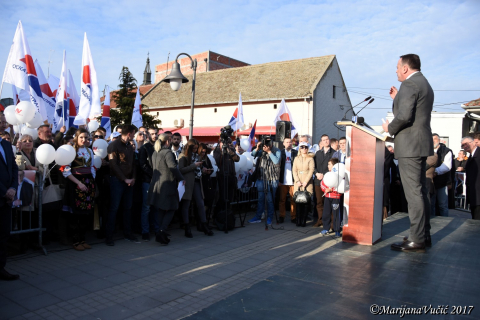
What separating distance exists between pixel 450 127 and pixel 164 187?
19.3 meters

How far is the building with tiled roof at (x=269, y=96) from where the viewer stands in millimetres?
30766

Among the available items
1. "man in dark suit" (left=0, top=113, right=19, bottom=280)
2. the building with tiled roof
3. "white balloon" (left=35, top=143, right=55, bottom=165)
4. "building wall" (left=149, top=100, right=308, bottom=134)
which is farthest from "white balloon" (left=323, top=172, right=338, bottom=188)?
"building wall" (left=149, top=100, right=308, bottom=134)

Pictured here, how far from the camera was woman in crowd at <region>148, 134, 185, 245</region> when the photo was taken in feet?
22.4

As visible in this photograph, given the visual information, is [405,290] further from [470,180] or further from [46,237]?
[46,237]

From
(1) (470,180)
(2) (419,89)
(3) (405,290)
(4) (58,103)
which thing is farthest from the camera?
(4) (58,103)

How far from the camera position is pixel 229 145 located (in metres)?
8.34

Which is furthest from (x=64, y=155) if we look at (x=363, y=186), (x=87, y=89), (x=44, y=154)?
(x=363, y=186)

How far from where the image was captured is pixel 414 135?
14.2ft

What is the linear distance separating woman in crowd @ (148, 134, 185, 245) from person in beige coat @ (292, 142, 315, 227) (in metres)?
3.28

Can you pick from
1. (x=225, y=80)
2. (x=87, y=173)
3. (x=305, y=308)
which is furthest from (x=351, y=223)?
(x=225, y=80)

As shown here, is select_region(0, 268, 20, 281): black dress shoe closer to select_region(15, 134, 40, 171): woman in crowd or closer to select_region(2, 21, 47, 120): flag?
select_region(15, 134, 40, 171): woman in crowd

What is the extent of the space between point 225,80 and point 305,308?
35.2 m

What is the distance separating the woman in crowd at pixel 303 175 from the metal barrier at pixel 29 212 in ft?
17.8

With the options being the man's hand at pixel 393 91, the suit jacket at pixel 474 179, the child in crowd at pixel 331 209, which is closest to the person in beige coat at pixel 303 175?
the child in crowd at pixel 331 209
